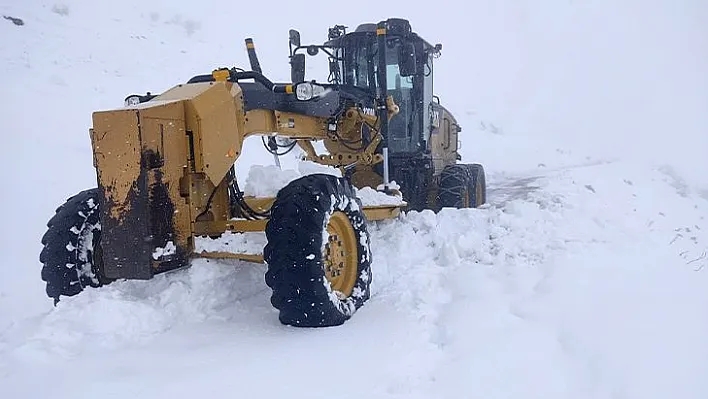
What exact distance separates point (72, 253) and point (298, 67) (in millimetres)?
3214

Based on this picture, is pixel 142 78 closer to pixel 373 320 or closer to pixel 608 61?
pixel 373 320

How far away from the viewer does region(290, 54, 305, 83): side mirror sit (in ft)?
21.5

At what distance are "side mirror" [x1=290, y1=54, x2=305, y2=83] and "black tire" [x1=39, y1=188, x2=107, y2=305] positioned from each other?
2.87 metres

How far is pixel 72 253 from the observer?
14.4 feet

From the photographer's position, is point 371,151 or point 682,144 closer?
point 371,151

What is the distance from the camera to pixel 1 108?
426 inches

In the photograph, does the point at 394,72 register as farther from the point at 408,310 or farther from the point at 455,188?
the point at 408,310

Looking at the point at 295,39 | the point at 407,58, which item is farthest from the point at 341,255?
the point at 295,39

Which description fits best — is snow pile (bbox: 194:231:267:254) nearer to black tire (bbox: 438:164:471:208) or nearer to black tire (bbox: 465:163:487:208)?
black tire (bbox: 438:164:471:208)

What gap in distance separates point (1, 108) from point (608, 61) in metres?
33.2

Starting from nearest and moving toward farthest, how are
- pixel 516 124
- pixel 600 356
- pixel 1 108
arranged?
pixel 600 356, pixel 1 108, pixel 516 124

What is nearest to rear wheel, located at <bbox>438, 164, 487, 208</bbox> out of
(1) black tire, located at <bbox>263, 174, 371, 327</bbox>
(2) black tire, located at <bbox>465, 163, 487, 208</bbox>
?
(2) black tire, located at <bbox>465, 163, 487, 208</bbox>

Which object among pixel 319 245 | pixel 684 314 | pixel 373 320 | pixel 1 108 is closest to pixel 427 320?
pixel 373 320

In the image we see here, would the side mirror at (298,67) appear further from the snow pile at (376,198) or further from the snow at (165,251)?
the snow at (165,251)
